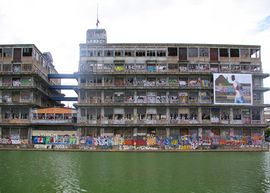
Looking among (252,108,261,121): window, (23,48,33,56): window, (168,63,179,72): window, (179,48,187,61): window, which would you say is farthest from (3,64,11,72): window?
(252,108,261,121): window

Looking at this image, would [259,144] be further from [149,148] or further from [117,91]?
[117,91]

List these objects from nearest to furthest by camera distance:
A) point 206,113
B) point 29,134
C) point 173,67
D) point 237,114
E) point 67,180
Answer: point 67,180, point 29,134, point 206,113, point 237,114, point 173,67

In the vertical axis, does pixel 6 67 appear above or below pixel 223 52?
below

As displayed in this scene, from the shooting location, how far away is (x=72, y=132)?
76438mm

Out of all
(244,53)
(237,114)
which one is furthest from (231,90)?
(244,53)

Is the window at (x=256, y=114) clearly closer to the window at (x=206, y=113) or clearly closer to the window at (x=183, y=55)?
the window at (x=206, y=113)

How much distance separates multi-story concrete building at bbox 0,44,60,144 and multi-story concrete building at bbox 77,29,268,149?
11.9 meters

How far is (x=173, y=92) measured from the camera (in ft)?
261

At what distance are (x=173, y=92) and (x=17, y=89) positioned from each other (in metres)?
A: 37.5

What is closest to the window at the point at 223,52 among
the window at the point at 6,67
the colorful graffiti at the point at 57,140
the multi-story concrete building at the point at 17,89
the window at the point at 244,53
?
the window at the point at 244,53

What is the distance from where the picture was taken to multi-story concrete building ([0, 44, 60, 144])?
3105 inches

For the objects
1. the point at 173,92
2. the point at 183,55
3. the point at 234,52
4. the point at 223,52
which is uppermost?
the point at 234,52

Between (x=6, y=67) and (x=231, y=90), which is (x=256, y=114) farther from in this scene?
(x=6, y=67)

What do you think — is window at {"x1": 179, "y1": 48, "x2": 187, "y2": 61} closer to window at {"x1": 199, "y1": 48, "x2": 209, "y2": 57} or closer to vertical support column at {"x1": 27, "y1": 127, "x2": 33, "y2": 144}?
window at {"x1": 199, "y1": 48, "x2": 209, "y2": 57}
